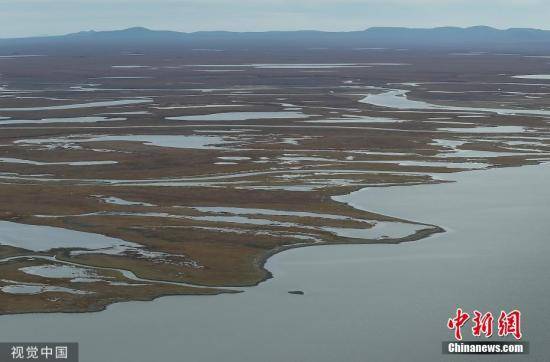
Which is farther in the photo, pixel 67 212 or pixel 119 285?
pixel 67 212

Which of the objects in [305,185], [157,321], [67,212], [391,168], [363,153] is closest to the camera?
[157,321]

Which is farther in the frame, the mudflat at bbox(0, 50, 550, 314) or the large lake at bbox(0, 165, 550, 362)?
the mudflat at bbox(0, 50, 550, 314)

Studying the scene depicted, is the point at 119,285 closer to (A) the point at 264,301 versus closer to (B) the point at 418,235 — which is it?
(A) the point at 264,301

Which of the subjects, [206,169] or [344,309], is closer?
[344,309]

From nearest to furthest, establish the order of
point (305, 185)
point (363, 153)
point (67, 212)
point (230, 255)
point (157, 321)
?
point (157, 321) → point (230, 255) → point (67, 212) → point (305, 185) → point (363, 153)

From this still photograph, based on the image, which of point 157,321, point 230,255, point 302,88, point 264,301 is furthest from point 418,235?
point 302,88

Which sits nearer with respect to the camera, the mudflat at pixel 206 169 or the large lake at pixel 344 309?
the large lake at pixel 344 309

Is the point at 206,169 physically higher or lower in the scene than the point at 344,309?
higher
